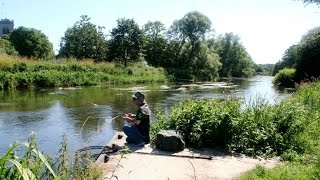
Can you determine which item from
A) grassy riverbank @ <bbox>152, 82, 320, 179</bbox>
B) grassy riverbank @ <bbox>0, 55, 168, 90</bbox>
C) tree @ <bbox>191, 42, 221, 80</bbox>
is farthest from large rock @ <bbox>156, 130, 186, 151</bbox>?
tree @ <bbox>191, 42, 221, 80</bbox>

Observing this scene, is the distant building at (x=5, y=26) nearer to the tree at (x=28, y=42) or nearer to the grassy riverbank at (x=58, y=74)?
the tree at (x=28, y=42)

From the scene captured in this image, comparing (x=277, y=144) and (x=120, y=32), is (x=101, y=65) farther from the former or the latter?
(x=277, y=144)

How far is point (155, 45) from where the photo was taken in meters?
67.3

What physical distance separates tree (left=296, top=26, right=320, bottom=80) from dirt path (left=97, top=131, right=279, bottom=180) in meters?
32.6

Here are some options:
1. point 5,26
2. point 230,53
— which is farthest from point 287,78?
point 5,26

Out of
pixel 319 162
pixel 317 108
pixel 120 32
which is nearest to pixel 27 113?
pixel 317 108

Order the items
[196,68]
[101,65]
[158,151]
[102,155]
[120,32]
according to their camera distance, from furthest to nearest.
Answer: [196,68] < [120,32] < [101,65] < [158,151] < [102,155]

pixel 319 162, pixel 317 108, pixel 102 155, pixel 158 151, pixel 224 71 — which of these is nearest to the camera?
pixel 319 162

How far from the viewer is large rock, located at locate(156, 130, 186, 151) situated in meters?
8.53

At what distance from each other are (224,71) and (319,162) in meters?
80.4

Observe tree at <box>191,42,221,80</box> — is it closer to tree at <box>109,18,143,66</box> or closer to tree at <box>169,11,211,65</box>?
tree at <box>169,11,211,65</box>

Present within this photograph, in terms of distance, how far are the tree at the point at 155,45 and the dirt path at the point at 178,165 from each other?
5493 centimetres

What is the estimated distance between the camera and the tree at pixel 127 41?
171 ft

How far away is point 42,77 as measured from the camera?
97.2 ft
